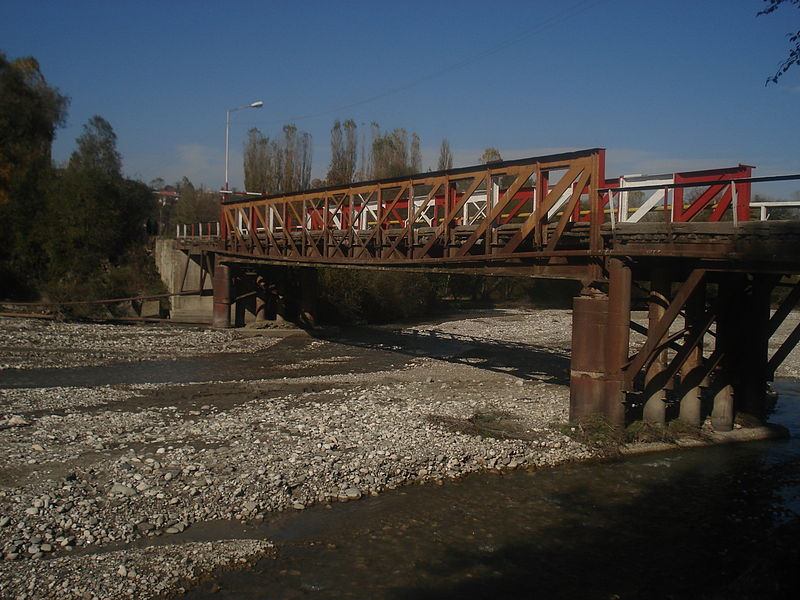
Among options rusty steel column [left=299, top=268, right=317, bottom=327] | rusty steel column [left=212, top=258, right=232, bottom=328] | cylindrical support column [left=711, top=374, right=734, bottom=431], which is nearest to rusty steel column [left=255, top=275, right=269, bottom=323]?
rusty steel column [left=212, top=258, right=232, bottom=328]

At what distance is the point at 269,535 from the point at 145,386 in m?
10.5

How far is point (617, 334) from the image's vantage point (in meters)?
13.4

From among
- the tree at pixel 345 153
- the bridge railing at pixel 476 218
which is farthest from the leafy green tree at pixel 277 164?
the bridge railing at pixel 476 218

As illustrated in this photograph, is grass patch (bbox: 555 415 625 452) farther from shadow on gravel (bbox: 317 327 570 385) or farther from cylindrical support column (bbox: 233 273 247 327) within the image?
cylindrical support column (bbox: 233 273 247 327)

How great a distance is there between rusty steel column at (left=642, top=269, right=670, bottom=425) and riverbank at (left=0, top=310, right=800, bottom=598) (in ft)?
6.37

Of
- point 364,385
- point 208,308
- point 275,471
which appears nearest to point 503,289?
point 208,308

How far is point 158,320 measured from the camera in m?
34.2

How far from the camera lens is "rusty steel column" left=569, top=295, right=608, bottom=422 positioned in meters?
13.7

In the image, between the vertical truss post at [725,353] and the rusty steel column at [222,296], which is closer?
the vertical truss post at [725,353]

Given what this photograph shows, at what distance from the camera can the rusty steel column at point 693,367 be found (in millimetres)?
14281

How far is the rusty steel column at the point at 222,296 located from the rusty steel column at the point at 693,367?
865 inches

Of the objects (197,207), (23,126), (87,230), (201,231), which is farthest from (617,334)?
(197,207)

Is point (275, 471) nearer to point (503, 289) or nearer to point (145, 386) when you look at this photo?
point (145, 386)

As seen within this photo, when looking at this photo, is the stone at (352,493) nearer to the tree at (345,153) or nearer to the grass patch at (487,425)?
the grass patch at (487,425)
